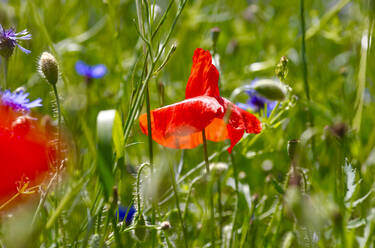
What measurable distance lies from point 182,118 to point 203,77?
9 centimetres

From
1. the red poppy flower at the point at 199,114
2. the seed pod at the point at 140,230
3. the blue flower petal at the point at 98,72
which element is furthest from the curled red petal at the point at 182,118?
the blue flower petal at the point at 98,72

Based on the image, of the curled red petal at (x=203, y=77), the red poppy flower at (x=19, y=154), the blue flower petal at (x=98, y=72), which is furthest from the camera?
the blue flower petal at (x=98, y=72)

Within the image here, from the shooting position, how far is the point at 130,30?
247 cm

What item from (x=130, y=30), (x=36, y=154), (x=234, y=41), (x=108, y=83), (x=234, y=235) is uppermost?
(x=130, y=30)

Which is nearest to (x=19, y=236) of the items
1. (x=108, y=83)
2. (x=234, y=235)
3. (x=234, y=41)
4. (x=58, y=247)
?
(x=58, y=247)

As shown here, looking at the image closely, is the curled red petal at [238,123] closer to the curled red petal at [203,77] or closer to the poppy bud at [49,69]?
the curled red petal at [203,77]

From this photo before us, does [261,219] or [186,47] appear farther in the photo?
[186,47]

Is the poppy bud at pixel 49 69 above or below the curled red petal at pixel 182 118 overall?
above

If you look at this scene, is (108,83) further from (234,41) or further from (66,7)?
(234,41)

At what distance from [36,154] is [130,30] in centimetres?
175

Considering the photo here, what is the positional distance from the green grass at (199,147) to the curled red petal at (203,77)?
2.2 inches

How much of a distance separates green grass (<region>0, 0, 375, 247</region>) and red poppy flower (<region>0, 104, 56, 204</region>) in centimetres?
4

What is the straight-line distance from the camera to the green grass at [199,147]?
0.74 m

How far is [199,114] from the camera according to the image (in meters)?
0.78
